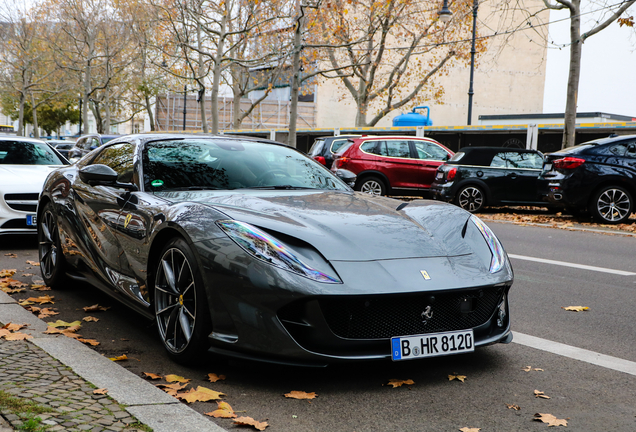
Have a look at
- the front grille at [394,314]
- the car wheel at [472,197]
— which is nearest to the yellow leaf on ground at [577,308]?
the front grille at [394,314]

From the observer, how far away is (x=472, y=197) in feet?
52.6

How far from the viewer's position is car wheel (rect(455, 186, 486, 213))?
52.5 ft

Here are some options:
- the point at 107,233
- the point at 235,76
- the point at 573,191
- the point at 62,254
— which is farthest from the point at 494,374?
the point at 235,76

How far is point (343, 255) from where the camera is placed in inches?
139

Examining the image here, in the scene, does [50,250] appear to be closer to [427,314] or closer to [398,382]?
[398,382]

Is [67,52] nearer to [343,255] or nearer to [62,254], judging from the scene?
[62,254]

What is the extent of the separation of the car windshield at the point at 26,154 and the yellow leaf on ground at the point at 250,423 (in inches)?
306

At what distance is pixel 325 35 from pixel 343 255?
106 feet

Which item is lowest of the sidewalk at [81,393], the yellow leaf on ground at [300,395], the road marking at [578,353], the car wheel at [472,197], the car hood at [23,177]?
the car wheel at [472,197]

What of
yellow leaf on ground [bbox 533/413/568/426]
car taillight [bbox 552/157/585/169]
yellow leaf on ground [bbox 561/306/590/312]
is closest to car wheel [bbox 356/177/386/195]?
car taillight [bbox 552/157/585/169]

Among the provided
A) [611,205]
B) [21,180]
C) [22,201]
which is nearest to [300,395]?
[22,201]

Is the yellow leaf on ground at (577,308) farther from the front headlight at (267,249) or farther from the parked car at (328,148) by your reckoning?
the parked car at (328,148)

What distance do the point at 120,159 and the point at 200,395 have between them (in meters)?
2.52

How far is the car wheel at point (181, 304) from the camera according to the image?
145 inches
